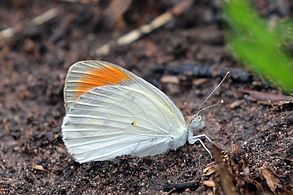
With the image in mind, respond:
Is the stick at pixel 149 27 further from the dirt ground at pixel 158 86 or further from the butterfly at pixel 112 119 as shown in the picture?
the butterfly at pixel 112 119

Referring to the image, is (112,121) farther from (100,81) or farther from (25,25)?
(25,25)

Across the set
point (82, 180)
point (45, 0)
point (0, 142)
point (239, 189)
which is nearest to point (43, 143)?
point (0, 142)

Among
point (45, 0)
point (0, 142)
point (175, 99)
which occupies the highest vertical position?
point (45, 0)

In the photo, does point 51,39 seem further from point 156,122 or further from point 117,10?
point 156,122

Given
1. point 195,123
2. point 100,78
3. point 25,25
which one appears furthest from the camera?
point 25,25

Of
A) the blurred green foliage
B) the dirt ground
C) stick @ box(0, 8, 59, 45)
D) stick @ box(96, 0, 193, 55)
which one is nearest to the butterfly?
the dirt ground

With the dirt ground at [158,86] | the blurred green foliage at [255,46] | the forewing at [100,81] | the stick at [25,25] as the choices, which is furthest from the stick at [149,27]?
the blurred green foliage at [255,46]

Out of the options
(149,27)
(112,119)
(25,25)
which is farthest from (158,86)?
(25,25)

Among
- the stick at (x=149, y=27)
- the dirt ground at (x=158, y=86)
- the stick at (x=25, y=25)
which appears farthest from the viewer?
the stick at (x=25, y=25)
